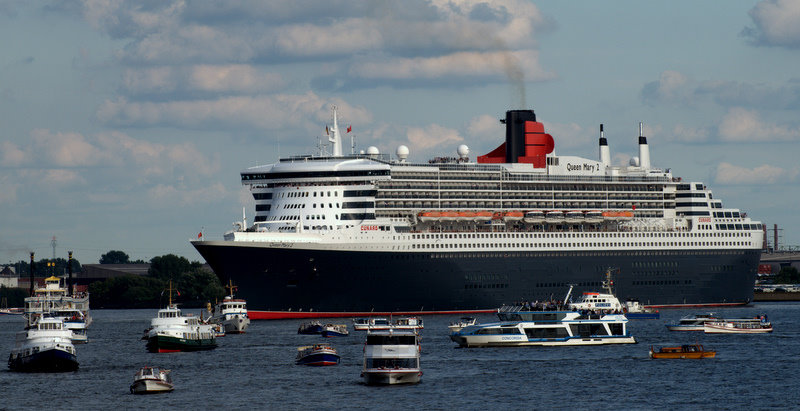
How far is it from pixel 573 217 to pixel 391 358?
A: 75.6 m

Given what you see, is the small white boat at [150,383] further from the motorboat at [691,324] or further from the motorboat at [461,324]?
the motorboat at [691,324]

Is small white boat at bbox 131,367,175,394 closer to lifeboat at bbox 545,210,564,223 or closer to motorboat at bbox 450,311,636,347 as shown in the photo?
motorboat at bbox 450,311,636,347

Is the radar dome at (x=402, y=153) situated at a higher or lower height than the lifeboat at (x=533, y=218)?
higher

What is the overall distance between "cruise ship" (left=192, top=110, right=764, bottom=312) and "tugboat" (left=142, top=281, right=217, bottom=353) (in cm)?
2588

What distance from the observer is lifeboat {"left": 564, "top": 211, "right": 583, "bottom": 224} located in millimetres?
148500

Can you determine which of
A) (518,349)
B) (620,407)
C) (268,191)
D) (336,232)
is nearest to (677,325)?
(518,349)

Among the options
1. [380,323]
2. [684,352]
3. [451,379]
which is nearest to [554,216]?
[380,323]

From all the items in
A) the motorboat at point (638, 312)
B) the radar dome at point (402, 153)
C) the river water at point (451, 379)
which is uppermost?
the radar dome at point (402, 153)

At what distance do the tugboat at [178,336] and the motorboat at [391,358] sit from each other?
2920 centimetres

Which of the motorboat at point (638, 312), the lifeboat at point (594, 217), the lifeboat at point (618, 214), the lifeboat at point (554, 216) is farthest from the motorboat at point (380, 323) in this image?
the lifeboat at point (618, 214)

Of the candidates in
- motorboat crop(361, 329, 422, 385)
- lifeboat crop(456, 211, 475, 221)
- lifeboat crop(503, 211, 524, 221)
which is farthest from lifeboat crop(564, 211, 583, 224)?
motorboat crop(361, 329, 422, 385)

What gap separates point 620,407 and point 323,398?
15652 mm

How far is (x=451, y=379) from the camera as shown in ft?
265

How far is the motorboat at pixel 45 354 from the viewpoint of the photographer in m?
85.2
